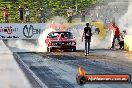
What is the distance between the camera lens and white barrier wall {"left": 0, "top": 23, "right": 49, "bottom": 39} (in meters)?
33.6

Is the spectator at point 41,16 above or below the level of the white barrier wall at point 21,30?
above

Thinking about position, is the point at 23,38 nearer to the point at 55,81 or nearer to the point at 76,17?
the point at 76,17

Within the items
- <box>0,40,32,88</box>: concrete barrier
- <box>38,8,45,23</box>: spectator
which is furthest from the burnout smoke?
<box>0,40,32,88</box>: concrete barrier

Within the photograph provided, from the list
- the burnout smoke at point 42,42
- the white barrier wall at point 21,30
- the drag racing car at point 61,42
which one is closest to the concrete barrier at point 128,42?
the drag racing car at point 61,42

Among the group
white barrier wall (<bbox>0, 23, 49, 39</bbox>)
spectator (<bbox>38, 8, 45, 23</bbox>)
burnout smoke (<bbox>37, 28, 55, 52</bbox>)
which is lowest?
burnout smoke (<bbox>37, 28, 55, 52</bbox>)

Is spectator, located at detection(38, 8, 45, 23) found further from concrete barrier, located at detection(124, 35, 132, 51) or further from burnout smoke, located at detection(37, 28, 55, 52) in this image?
concrete barrier, located at detection(124, 35, 132, 51)

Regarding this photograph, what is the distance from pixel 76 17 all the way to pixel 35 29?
5.79 metres

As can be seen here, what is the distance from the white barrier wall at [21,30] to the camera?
3359 centimetres

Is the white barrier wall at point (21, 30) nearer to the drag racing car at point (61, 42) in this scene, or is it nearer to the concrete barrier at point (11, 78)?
the drag racing car at point (61, 42)

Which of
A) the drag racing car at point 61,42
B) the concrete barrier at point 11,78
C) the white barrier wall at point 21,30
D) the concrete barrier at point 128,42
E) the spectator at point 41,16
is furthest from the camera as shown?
the spectator at point 41,16

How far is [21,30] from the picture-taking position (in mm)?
33938

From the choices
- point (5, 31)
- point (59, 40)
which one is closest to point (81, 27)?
point (5, 31)

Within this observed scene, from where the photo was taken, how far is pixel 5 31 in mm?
33594

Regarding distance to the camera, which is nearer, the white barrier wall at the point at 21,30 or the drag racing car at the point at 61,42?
the drag racing car at the point at 61,42
